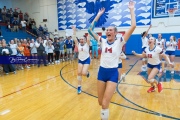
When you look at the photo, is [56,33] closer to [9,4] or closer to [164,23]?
[9,4]

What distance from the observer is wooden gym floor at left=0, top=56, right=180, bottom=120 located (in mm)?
3918

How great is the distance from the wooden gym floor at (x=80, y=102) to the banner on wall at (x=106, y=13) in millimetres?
9242

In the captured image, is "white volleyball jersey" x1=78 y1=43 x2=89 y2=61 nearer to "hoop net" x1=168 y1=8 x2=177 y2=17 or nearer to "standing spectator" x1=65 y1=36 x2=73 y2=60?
"standing spectator" x1=65 y1=36 x2=73 y2=60

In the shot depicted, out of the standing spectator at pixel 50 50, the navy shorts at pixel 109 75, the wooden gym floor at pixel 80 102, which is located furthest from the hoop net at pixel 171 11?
the navy shorts at pixel 109 75

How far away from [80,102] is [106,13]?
12242 millimetres

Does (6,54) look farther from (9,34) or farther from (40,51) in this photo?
(9,34)

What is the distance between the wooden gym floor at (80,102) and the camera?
3.92 metres

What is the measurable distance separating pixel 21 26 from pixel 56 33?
399cm

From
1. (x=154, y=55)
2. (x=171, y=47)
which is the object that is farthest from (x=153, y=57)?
(x=171, y=47)

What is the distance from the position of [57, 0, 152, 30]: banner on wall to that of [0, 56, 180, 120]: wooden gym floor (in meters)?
9.24

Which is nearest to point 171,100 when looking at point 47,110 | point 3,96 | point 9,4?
point 47,110

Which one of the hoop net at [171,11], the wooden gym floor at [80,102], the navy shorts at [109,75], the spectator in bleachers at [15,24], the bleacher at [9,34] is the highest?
the hoop net at [171,11]

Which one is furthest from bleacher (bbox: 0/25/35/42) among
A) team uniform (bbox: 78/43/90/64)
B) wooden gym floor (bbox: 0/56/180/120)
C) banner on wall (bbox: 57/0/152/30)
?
team uniform (bbox: 78/43/90/64)

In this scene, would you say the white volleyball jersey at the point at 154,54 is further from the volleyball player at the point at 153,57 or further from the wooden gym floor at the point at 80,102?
the wooden gym floor at the point at 80,102
